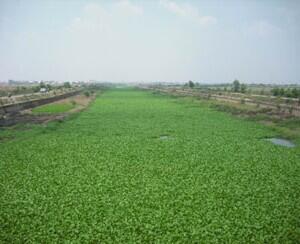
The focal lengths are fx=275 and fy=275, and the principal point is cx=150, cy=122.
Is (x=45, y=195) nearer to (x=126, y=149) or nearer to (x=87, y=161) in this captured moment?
(x=87, y=161)

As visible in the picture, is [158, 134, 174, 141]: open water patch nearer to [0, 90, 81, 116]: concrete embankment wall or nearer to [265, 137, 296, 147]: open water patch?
[265, 137, 296, 147]: open water patch

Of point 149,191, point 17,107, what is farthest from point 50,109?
point 149,191

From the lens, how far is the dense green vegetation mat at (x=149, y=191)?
5984 mm

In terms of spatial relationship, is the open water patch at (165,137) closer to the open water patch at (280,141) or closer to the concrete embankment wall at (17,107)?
the open water patch at (280,141)

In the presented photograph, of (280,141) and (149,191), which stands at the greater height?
(149,191)

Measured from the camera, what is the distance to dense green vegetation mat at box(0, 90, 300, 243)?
5984mm

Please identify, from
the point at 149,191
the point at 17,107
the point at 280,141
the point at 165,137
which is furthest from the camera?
the point at 17,107

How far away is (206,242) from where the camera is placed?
5.60 meters

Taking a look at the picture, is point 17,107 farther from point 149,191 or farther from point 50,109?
point 149,191

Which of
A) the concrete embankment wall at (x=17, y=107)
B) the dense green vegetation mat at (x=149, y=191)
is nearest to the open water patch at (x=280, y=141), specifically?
the dense green vegetation mat at (x=149, y=191)

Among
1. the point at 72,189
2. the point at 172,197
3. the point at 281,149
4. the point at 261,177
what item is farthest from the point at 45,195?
the point at 281,149

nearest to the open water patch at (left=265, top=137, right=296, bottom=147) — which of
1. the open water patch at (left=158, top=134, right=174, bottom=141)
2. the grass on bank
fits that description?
the open water patch at (left=158, top=134, right=174, bottom=141)

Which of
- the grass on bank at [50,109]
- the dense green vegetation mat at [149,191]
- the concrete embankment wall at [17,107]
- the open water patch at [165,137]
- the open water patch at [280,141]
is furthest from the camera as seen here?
the grass on bank at [50,109]

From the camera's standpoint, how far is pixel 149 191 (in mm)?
8086
